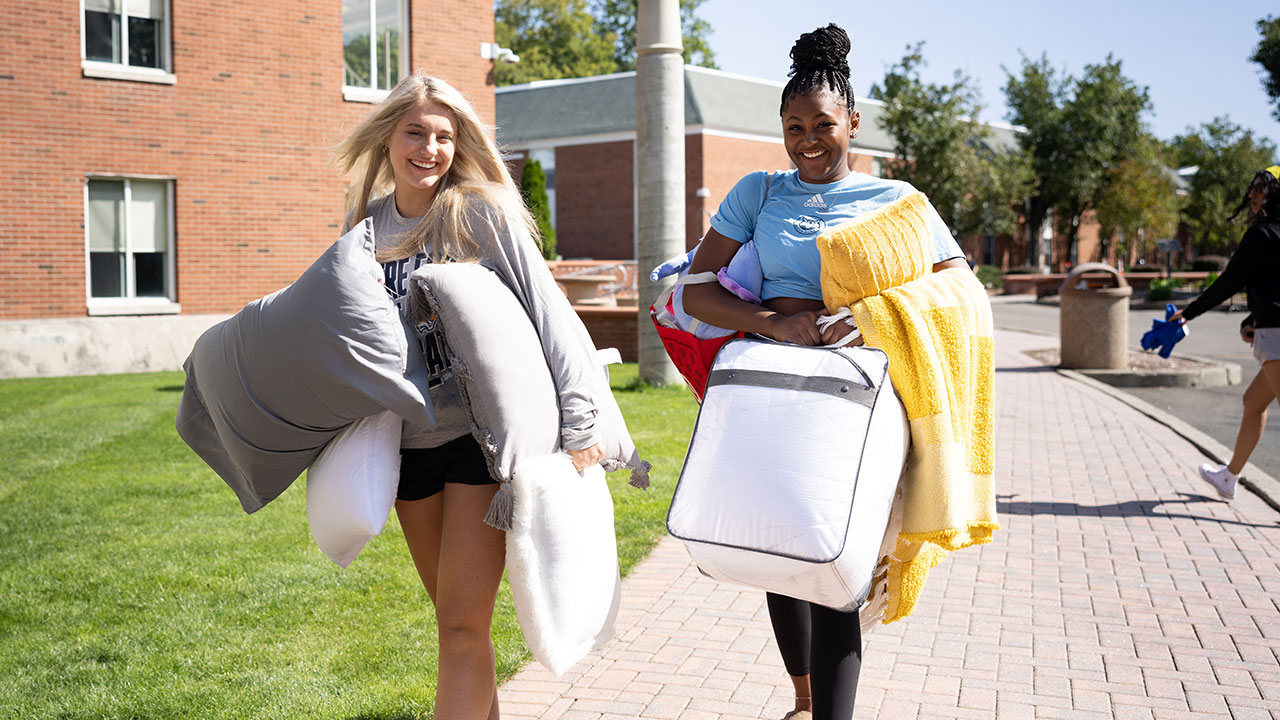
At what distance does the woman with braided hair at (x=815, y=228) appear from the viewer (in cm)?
276

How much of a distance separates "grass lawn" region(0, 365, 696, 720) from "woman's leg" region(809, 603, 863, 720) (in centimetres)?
155

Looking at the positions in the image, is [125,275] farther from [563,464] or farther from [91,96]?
[563,464]

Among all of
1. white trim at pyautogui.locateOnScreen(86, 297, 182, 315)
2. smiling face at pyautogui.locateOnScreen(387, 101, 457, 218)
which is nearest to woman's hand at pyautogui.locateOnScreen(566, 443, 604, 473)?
smiling face at pyautogui.locateOnScreen(387, 101, 457, 218)

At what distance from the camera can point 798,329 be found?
2.71 meters

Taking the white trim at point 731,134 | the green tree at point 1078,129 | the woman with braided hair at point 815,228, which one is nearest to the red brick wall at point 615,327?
Result: the woman with braided hair at point 815,228

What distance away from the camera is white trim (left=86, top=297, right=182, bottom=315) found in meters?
15.6

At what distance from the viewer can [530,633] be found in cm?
268

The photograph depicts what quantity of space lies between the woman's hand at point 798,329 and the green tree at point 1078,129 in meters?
52.9

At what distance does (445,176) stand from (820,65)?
3.49 ft

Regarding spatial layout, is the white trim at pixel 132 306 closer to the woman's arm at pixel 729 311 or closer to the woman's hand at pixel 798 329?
the woman's arm at pixel 729 311

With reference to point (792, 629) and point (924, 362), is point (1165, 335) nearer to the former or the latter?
point (792, 629)

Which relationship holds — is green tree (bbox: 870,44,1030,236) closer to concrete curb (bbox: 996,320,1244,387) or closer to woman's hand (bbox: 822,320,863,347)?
concrete curb (bbox: 996,320,1244,387)

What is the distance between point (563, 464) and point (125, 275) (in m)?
15.3

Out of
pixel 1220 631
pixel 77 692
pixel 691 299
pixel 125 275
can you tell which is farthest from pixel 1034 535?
pixel 125 275
